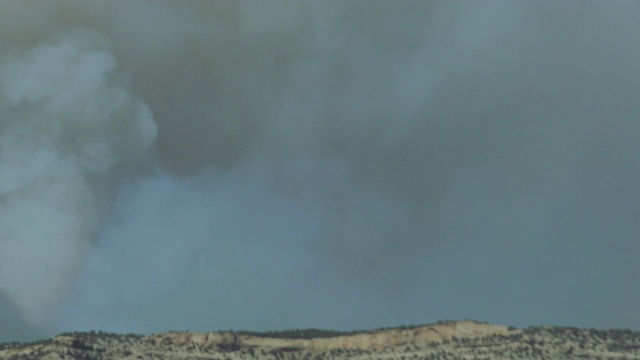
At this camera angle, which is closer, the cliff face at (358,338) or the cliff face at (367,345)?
the cliff face at (367,345)

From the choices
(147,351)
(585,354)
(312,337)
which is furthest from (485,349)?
(147,351)

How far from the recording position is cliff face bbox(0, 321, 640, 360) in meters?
169

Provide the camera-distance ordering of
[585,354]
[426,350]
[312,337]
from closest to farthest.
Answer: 1. [585,354]
2. [426,350]
3. [312,337]

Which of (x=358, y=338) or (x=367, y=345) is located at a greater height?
(x=358, y=338)

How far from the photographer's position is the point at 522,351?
16838 cm

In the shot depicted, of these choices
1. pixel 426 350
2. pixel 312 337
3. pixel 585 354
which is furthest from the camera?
pixel 312 337

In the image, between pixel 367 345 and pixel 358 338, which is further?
pixel 358 338

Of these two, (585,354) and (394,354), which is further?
(394,354)

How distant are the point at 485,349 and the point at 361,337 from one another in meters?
26.1

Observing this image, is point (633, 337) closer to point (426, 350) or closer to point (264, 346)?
point (426, 350)

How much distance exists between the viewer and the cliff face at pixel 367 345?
169 meters

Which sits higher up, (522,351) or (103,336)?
(103,336)

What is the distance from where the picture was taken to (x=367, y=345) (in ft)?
609

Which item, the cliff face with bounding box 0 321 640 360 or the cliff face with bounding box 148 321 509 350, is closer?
the cliff face with bounding box 0 321 640 360
